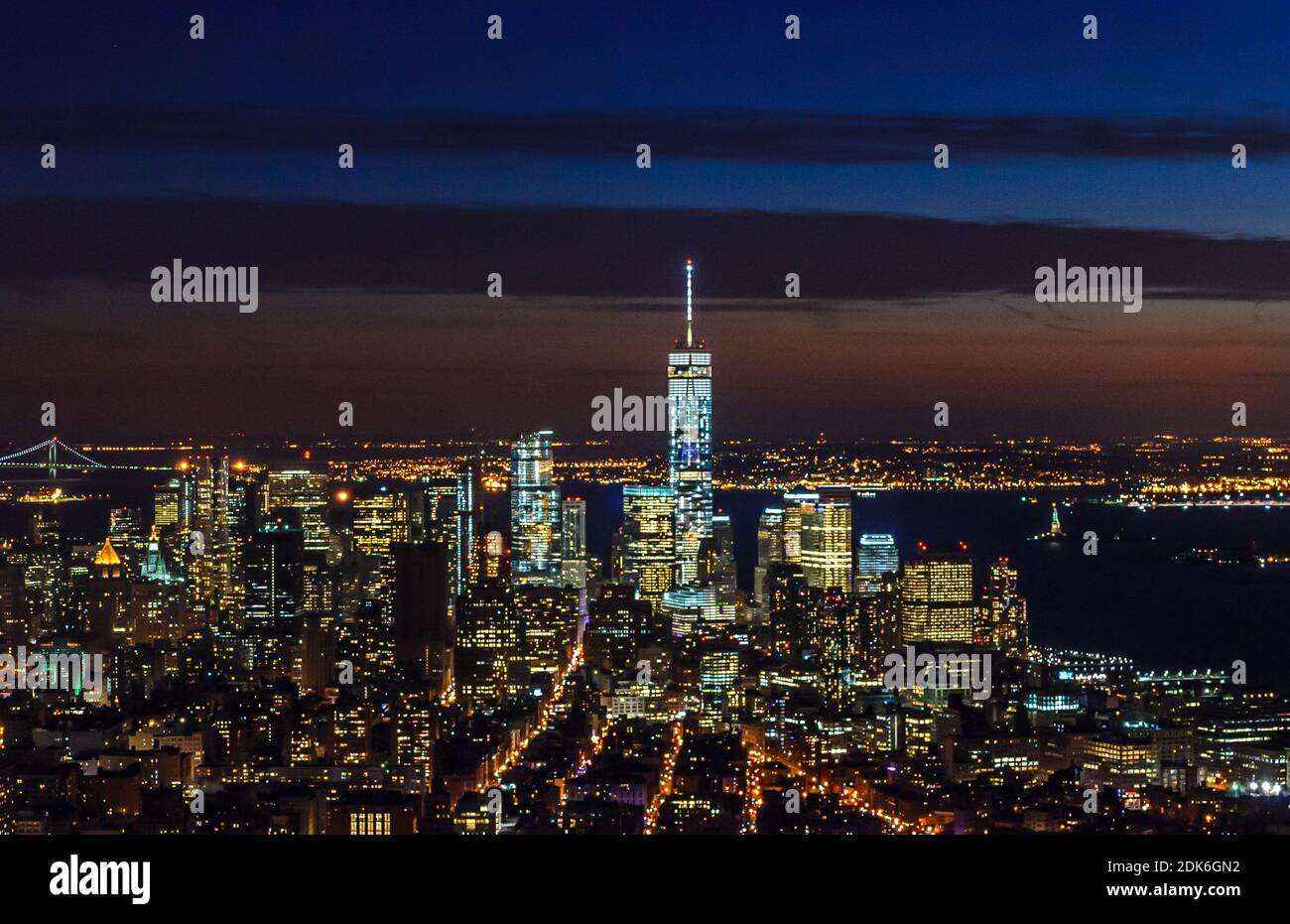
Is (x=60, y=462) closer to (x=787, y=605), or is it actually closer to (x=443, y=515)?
(x=443, y=515)

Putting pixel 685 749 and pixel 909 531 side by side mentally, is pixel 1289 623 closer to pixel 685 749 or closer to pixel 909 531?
pixel 909 531

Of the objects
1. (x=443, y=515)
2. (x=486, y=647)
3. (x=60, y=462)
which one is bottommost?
(x=486, y=647)

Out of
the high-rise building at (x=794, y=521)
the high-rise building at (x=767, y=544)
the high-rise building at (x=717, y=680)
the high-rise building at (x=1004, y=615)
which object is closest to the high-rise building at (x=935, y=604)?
the high-rise building at (x=1004, y=615)

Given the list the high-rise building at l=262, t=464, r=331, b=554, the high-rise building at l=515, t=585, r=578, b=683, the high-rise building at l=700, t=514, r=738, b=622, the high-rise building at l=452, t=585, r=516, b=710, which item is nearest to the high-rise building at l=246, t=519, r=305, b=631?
the high-rise building at l=262, t=464, r=331, b=554

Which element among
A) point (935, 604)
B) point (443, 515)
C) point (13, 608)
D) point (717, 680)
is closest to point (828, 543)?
point (935, 604)

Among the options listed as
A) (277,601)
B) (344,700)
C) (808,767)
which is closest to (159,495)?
(277,601)

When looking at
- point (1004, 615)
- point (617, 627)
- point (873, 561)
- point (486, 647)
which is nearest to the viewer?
point (486, 647)

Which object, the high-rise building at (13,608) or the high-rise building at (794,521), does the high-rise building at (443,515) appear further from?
the high-rise building at (13,608)
